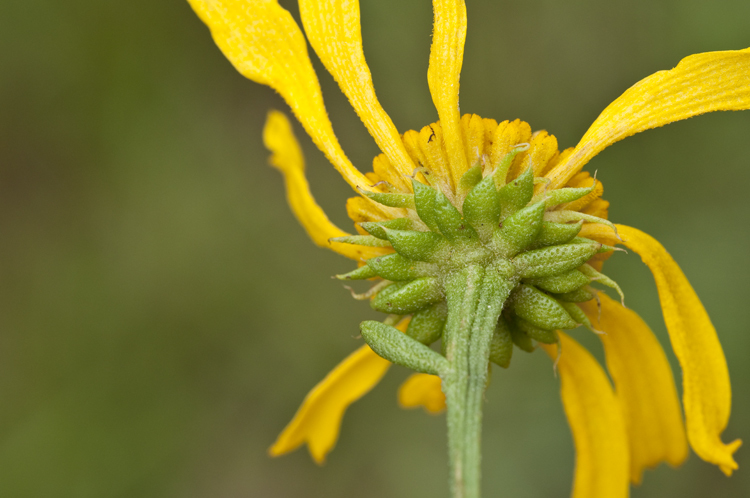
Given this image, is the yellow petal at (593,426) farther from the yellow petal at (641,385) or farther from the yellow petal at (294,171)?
the yellow petal at (294,171)

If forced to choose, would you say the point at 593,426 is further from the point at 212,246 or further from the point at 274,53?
the point at 212,246

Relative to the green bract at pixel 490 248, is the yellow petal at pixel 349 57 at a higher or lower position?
higher

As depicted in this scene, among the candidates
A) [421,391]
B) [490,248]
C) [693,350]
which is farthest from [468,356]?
[421,391]

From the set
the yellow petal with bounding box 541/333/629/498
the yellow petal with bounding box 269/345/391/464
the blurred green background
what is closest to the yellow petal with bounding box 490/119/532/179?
the yellow petal with bounding box 541/333/629/498

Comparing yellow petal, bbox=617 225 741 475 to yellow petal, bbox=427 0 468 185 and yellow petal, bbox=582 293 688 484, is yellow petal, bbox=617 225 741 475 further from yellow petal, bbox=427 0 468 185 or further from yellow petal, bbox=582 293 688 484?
yellow petal, bbox=427 0 468 185

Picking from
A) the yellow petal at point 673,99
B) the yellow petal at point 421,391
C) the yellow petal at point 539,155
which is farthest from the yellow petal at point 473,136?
the yellow petal at point 421,391

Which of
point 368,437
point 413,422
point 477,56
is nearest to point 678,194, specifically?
point 477,56

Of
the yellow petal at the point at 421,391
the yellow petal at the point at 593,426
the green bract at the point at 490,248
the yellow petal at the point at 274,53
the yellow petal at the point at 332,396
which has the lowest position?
the yellow petal at the point at 593,426
